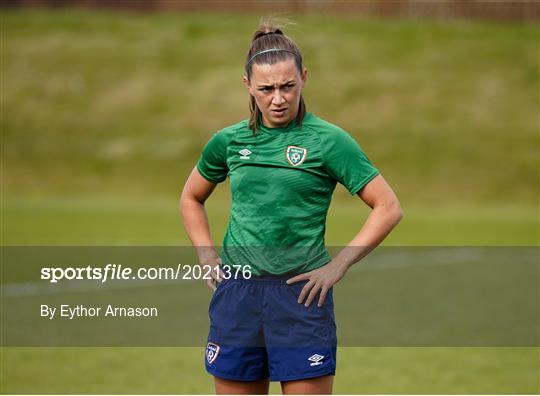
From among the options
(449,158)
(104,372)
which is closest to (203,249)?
(104,372)

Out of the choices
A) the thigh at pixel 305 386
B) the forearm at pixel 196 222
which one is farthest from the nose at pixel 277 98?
the thigh at pixel 305 386

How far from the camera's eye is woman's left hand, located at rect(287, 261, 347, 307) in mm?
4879

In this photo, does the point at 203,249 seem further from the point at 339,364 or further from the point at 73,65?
the point at 73,65

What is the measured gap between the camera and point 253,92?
4996mm

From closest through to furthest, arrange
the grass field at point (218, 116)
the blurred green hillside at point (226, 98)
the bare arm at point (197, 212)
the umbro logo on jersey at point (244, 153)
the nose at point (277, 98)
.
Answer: the nose at point (277, 98)
the umbro logo on jersey at point (244, 153)
the bare arm at point (197, 212)
the grass field at point (218, 116)
the blurred green hillside at point (226, 98)

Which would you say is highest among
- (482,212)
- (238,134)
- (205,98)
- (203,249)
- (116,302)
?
(205,98)

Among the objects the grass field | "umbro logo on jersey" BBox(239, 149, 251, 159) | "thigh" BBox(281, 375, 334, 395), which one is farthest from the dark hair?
the grass field

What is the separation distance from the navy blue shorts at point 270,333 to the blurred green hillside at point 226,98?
1100 inches

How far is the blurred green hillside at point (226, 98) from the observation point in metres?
34.6

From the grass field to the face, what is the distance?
1572cm

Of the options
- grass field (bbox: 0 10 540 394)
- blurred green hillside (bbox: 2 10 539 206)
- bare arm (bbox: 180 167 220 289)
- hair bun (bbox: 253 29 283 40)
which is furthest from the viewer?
blurred green hillside (bbox: 2 10 539 206)

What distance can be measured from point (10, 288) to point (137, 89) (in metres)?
27.5

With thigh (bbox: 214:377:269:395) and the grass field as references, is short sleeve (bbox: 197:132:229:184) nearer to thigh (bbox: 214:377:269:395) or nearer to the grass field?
thigh (bbox: 214:377:269:395)

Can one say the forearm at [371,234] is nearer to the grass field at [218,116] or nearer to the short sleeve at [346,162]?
the short sleeve at [346,162]
